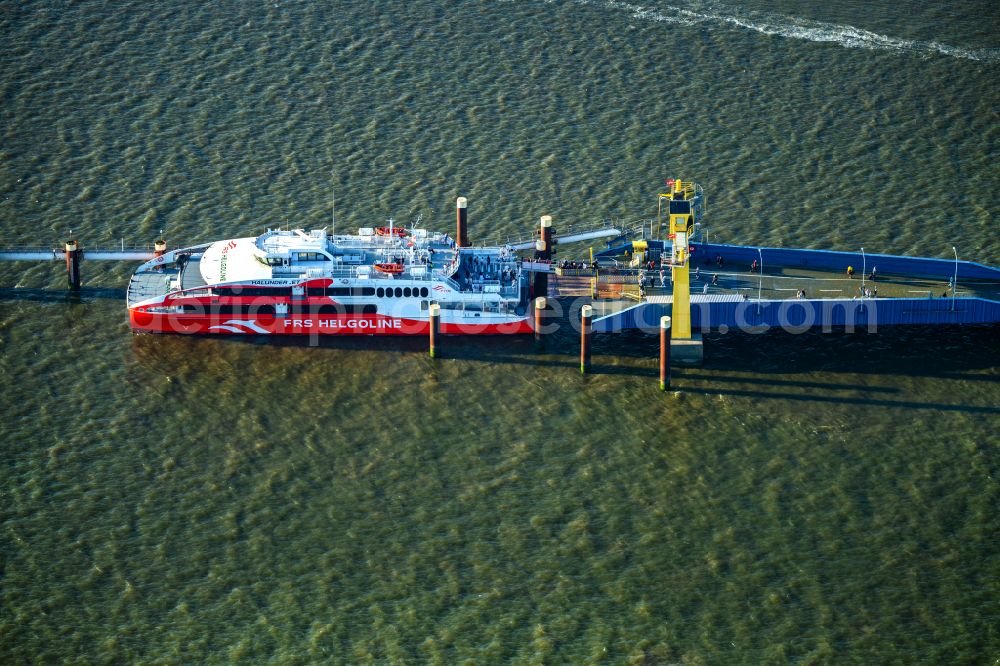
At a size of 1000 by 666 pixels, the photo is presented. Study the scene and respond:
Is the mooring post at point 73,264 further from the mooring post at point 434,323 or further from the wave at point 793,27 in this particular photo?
the wave at point 793,27

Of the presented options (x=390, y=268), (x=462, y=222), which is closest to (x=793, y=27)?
(x=462, y=222)

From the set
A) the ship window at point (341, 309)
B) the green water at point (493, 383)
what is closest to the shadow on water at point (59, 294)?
the green water at point (493, 383)

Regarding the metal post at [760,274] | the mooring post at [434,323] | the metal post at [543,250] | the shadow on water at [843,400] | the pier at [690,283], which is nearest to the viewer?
the shadow on water at [843,400]

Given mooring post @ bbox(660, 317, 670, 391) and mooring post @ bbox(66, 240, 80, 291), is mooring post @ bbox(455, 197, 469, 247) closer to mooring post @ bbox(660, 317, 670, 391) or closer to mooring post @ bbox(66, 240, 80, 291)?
mooring post @ bbox(660, 317, 670, 391)

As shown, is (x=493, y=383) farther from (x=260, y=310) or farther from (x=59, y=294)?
(x=59, y=294)

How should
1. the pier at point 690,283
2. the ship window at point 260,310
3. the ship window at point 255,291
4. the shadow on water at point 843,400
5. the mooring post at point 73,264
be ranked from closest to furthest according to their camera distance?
the shadow on water at point 843,400
the pier at point 690,283
the ship window at point 255,291
the ship window at point 260,310
the mooring post at point 73,264

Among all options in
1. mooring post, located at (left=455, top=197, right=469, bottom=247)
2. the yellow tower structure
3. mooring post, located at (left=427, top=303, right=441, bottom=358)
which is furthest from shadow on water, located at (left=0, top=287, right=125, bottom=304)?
the yellow tower structure
